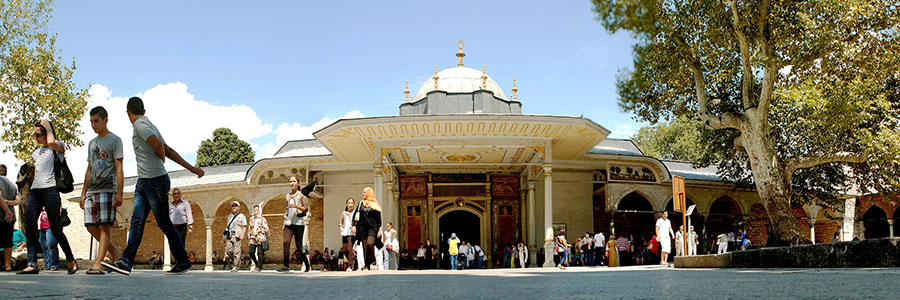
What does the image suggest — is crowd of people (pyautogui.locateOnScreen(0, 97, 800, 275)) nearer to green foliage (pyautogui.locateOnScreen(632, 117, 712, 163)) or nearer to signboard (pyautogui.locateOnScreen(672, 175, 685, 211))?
signboard (pyautogui.locateOnScreen(672, 175, 685, 211))

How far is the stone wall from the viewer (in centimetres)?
565

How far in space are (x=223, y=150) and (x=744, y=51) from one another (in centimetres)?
4282

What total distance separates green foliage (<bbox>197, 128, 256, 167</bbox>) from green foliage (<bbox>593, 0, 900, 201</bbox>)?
1517 inches

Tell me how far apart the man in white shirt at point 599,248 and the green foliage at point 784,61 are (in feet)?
13.0

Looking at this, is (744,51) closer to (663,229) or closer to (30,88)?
(663,229)

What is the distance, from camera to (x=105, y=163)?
618 centimetres

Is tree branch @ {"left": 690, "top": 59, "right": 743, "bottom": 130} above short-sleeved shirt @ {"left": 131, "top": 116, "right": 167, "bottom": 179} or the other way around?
above

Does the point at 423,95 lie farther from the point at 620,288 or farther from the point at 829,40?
the point at 620,288

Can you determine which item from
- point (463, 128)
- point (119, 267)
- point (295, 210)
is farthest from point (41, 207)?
point (463, 128)

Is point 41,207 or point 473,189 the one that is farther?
point 473,189

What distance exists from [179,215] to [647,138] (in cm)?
4607

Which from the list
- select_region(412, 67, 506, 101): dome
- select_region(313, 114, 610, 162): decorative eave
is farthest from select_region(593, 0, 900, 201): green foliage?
select_region(412, 67, 506, 101): dome

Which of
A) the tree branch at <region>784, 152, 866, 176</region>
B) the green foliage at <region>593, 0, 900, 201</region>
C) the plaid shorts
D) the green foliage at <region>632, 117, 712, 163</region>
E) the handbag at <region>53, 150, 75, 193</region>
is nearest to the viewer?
the plaid shorts

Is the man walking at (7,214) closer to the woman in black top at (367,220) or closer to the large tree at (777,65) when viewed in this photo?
the woman in black top at (367,220)
